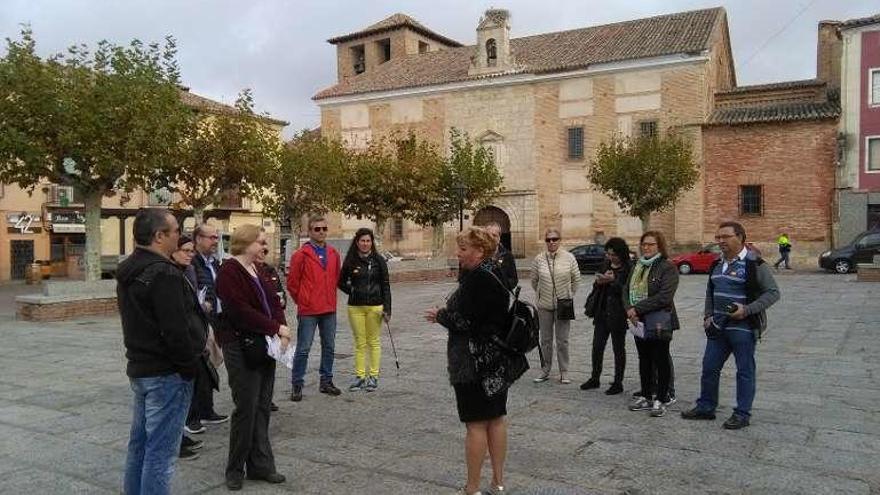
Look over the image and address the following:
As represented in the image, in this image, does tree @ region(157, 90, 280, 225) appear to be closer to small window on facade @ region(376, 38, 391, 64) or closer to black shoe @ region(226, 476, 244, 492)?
black shoe @ region(226, 476, 244, 492)

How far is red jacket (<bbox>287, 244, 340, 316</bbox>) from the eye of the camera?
723 centimetres

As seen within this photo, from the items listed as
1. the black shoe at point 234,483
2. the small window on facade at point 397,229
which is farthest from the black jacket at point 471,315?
the small window on facade at point 397,229

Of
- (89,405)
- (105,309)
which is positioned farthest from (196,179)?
(89,405)

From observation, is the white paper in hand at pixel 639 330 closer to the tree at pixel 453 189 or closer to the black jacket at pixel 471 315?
the black jacket at pixel 471 315

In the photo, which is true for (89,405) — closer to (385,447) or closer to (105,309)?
(385,447)

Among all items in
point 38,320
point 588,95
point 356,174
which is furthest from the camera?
point 588,95

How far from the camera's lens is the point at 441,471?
5016mm

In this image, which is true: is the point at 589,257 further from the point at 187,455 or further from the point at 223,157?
the point at 187,455

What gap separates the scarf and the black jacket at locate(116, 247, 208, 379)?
408cm

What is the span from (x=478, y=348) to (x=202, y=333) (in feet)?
4.96

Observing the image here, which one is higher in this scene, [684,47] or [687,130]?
[684,47]

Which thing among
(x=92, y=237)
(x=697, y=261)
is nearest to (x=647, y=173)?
(x=697, y=261)

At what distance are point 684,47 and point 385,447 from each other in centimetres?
3071

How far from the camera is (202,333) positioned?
13.6 feet
